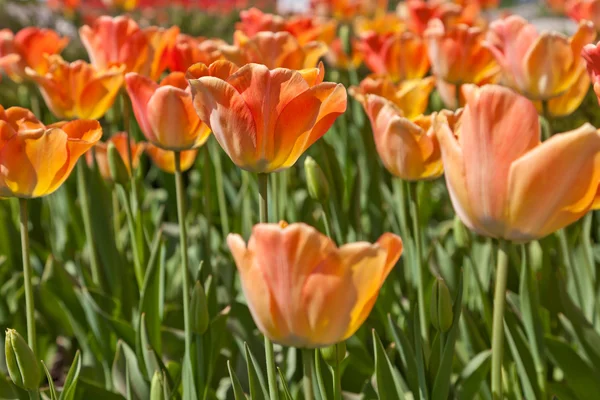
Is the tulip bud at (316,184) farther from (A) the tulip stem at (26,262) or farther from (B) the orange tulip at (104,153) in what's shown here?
(B) the orange tulip at (104,153)

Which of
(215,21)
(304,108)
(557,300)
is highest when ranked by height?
(304,108)

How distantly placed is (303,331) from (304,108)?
273mm

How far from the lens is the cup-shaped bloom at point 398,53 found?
210 cm

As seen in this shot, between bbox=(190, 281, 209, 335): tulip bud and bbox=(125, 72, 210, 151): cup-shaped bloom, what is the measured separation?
0.89ft

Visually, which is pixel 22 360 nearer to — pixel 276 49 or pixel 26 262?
pixel 26 262

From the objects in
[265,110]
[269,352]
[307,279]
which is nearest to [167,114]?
[265,110]

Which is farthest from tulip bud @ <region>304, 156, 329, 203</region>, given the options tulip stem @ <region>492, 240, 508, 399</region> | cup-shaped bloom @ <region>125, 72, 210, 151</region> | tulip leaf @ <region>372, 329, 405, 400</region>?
tulip stem @ <region>492, 240, 508, 399</region>

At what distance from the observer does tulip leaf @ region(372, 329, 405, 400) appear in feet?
3.47

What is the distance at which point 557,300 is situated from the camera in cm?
156

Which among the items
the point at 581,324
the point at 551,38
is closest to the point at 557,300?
the point at 581,324

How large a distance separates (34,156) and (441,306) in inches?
22.6

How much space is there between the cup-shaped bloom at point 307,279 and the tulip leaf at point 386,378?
31cm

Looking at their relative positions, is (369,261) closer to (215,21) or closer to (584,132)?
(584,132)

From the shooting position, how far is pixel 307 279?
28.3 inches
